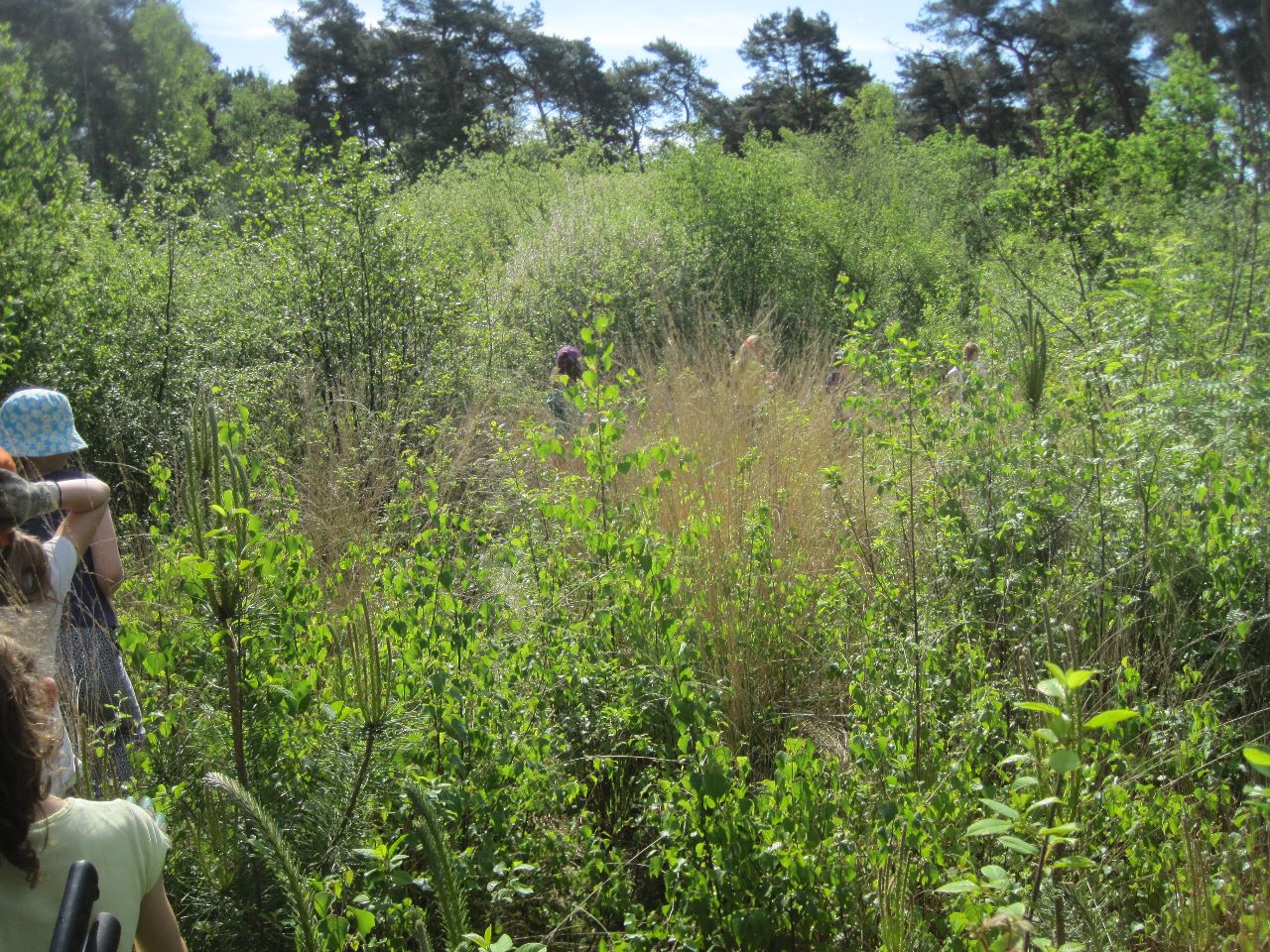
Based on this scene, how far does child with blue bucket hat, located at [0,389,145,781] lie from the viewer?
2.99 meters

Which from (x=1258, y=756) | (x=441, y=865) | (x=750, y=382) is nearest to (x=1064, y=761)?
(x=1258, y=756)

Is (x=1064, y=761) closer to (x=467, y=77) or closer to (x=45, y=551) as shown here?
(x=45, y=551)

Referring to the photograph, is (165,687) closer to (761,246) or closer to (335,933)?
(335,933)

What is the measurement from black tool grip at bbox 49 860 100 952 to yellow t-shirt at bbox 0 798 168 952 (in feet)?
1.13

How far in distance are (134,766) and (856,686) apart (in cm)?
200

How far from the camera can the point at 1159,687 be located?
10.5ft

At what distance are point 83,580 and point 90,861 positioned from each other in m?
2.10

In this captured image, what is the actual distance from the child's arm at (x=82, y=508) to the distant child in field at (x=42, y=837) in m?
1.69

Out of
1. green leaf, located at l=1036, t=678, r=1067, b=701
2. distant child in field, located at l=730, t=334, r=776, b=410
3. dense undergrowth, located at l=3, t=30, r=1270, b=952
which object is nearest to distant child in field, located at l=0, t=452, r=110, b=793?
dense undergrowth, located at l=3, t=30, r=1270, b=952

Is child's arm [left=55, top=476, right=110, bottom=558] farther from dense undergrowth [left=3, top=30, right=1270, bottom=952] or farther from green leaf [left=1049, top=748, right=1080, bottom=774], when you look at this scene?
green leaf [left=1049, top=748, right=1080, bottom=774]

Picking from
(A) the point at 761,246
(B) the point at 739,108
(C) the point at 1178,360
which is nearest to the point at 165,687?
(C) the point at 1178,360

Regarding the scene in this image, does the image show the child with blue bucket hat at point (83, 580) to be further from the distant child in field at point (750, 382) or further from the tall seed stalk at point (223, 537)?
the distant child in field at point (750, 382)

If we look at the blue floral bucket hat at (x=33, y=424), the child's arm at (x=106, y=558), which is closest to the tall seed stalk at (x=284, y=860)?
the child's arm at (x=106, y=558)

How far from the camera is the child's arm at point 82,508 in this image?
10.2 feet
